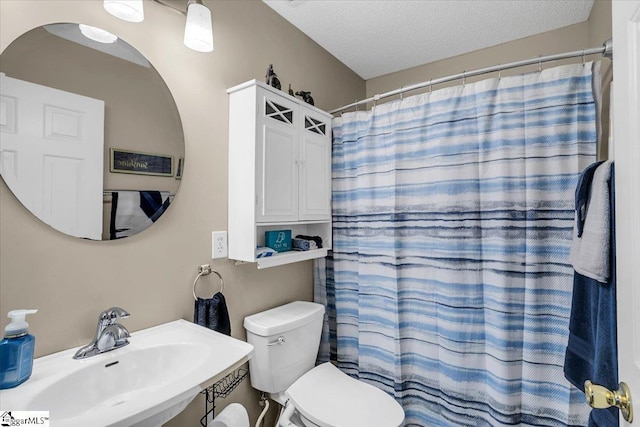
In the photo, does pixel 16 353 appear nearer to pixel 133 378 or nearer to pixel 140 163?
pixel 133 378

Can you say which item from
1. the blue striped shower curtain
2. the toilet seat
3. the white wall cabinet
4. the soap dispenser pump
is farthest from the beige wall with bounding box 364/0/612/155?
the soap dispenser pump

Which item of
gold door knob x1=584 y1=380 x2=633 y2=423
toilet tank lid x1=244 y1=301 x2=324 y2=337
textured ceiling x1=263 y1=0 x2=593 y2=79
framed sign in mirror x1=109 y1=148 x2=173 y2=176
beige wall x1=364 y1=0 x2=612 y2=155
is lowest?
toilet tank lid x1=244 y1=301 x2=324 y2=337

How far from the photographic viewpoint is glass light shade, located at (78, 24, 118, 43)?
1101 millimetres

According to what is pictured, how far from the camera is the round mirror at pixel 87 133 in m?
0.97

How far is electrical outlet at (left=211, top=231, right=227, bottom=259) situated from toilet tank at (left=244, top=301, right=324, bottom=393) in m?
0.36

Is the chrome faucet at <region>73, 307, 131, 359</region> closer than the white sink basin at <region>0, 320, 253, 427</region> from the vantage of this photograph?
No

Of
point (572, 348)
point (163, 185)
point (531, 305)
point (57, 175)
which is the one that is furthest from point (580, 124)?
point (57, 175)

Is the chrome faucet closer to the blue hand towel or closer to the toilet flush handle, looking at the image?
the toilet flush handle

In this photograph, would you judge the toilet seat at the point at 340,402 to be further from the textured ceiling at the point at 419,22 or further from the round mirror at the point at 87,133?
the textured ceiling at the point at 419,22

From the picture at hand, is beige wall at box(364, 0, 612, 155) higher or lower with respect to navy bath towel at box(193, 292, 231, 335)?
higher

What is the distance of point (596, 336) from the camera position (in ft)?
2.77

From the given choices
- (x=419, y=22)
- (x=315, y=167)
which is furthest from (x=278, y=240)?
(x=419, y=22)

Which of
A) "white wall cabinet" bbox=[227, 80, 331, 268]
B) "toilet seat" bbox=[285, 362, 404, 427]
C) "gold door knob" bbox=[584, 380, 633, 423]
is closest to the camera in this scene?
"gold door knob" bbox=[584, 380, 633, 423]

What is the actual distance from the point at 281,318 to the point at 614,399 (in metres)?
1.29
